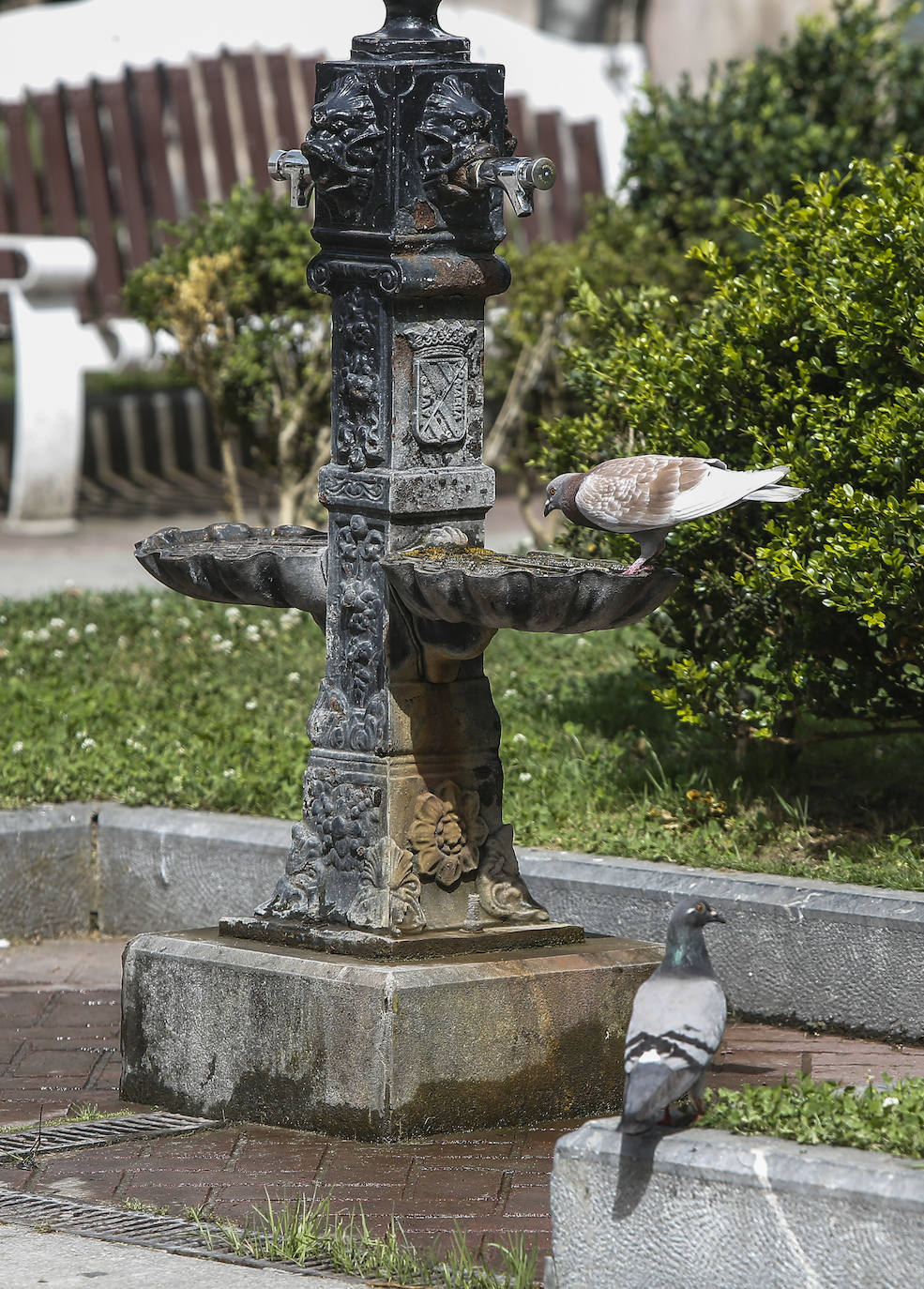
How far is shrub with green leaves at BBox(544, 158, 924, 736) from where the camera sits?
18.8 ft

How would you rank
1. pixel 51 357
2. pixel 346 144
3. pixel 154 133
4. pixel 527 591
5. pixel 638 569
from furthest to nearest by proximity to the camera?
pixel 154 133 → pixel 51 357 → pixel 346 144 → pixel 638 569 → pixel 527 591

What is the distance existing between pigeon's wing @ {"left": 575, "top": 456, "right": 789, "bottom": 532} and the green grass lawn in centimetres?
141

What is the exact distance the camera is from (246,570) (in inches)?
206

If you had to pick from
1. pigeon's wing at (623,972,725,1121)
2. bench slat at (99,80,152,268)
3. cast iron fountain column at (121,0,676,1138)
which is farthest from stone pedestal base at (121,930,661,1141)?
bench slat at (99,80,152,268)

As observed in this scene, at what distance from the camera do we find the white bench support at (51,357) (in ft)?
39.1

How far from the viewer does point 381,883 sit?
511cm

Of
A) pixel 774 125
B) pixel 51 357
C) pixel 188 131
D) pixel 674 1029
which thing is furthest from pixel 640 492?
pixel 188 131

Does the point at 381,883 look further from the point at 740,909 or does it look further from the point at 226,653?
the point at 226,653

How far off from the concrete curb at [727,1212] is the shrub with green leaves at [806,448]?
218 centimetres

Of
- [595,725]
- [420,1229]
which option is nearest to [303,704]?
[595,725]

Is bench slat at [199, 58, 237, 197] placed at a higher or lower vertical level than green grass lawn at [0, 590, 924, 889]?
higher

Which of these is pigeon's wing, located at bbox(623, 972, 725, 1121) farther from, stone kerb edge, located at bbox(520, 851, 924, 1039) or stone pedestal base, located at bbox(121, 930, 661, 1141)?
stone kerb edge, located at bbox(520, 851, 924, 1039)

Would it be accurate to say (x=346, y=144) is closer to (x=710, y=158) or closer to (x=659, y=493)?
(x=659, y=493)

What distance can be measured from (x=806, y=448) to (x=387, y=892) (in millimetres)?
1790
